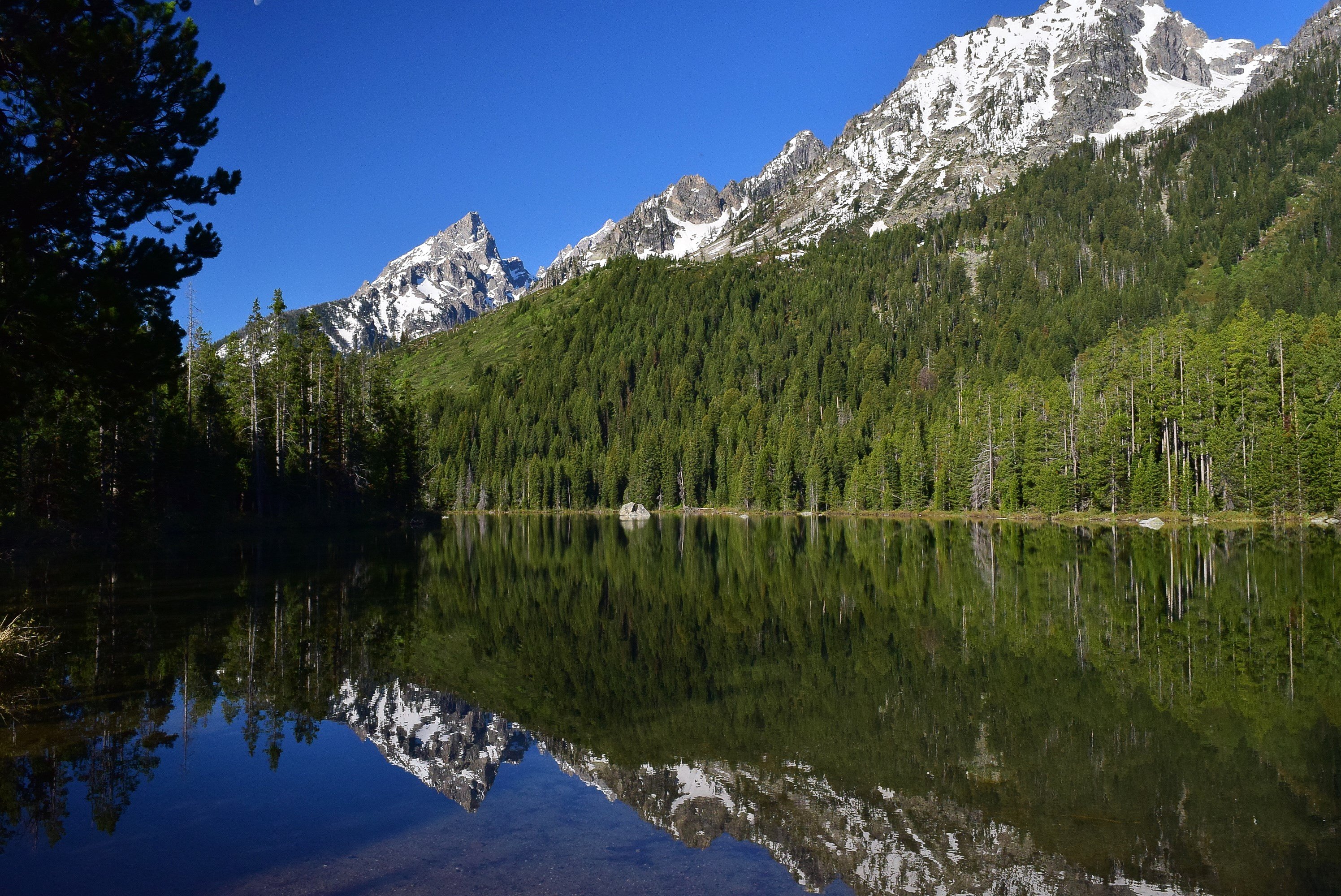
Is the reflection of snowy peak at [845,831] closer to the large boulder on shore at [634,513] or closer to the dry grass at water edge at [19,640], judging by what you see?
the dry grass at water edge at [19,640]

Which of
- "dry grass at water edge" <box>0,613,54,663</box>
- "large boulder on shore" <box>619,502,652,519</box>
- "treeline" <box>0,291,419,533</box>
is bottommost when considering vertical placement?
"large boulder on shore" <box>619,502,652,519</box>

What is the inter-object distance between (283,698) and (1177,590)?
101 ft

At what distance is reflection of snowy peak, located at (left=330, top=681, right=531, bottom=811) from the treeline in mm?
19180

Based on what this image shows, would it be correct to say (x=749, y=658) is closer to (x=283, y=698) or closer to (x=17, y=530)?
(x=283, y=698)

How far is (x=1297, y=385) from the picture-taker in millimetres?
78125

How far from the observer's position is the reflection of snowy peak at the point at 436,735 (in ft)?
42.0

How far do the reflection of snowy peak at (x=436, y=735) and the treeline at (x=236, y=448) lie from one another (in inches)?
755

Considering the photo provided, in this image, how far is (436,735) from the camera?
14883 millimetres

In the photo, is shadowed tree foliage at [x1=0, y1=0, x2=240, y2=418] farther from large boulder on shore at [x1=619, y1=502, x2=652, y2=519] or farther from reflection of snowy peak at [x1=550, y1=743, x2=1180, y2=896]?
large boulder on shore at [x1=619, y1=502, x2=652, y2=519]

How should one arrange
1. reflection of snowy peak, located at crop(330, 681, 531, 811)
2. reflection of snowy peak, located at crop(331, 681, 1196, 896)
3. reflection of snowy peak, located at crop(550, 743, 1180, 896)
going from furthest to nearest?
reflection of snowy peak, located at crop(330, 681, 531, 811) < reflection of snowy peak, located at crop(331, 681, 1196, 896) < reflection of snowy peak, located at crop(550, 743, 1180, 896)

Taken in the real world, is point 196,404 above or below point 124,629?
above

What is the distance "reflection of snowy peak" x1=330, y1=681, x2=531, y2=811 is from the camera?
12797mm

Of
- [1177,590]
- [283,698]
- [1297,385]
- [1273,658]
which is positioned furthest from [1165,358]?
[283,698]

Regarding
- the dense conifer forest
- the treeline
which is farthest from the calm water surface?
the treeline
